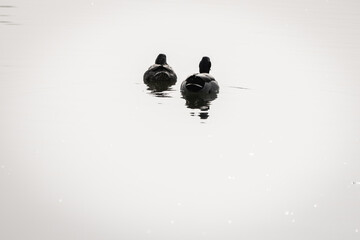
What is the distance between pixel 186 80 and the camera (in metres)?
25.8

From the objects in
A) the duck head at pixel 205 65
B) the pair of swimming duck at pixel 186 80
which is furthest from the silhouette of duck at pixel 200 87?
the duck head at pixel 205 65

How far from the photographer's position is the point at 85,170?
58.2ft

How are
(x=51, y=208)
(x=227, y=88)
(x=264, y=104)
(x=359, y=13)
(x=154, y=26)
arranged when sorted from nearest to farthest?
(x=51, y=208) < (x=264, y=104) < (x=227, y=88) < (x=154, y=26) < (x=359, y=13)

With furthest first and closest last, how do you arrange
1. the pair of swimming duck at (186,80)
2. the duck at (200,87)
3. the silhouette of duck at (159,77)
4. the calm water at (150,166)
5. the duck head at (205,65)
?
the duck head at (205,65)
the silhouette of duck at (159,77)
the pair of swimming duck at (186,80)
the duck at (200,87)
the calm water at (150,166)

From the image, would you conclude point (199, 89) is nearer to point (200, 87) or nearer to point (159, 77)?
point (200, 87)

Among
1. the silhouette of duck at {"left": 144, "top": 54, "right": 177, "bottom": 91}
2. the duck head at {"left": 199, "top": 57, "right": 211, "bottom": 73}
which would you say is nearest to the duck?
the silhouette of duck at {"left": 144, "top": 54, "right": 177, "bottom": 91}

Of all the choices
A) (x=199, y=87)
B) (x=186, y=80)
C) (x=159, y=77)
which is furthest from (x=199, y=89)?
(x=159, y=77)

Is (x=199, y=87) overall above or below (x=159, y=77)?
below

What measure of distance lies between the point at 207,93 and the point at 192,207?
9.97 meters

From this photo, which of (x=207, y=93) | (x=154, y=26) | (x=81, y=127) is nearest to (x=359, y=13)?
(x=154, y=26)

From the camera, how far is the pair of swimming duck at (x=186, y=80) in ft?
83.6

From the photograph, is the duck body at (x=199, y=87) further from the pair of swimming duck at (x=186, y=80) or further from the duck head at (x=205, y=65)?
the duck head at (x=205, y=65)

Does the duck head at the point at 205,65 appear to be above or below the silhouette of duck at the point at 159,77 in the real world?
above

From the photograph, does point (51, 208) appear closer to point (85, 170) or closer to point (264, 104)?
point (85, 170)
